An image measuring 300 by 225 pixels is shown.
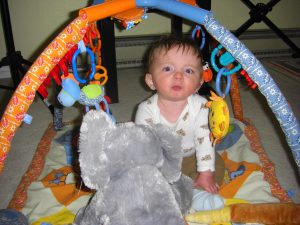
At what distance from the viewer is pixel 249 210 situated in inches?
30.8

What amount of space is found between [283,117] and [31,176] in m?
0.77

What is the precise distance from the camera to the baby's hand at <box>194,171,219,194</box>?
2.96ft

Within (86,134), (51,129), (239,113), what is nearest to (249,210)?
(86,134)

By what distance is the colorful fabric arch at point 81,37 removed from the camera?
0.70 metres

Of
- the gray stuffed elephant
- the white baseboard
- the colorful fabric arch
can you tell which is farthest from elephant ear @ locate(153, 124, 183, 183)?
the white baseboard

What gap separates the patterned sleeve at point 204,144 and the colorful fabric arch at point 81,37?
193 mm

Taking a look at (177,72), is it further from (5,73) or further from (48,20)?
(5,73)

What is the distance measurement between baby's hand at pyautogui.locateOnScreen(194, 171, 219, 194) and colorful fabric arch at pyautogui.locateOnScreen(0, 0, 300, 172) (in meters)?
0.24

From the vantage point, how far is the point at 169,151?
0.64m

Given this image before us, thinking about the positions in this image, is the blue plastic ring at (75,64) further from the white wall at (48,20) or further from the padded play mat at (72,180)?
the white wall at (48,20)

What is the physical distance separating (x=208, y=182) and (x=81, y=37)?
538mm

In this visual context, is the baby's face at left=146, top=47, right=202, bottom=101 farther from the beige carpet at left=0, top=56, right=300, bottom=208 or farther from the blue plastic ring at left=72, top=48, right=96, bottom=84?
the beige carpet at left=0, top=56, right=300, bottom=208

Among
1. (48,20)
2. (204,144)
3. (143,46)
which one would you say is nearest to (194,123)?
(204,144)

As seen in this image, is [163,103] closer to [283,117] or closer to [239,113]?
Result: [283,117]
